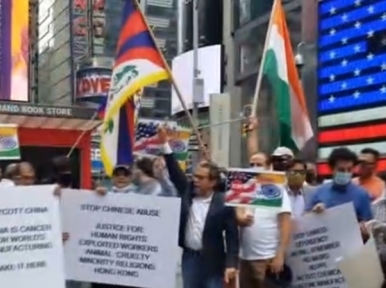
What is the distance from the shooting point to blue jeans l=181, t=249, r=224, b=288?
880 centimetres

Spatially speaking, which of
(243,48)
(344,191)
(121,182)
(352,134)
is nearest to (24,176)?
(121,182)

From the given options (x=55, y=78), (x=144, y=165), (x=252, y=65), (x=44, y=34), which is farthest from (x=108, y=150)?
(x=44, y=34)

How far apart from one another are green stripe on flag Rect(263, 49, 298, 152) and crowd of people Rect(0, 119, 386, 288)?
2.06 m

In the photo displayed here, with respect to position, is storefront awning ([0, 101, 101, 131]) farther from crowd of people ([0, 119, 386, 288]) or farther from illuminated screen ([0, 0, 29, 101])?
illuminated screen ([0, 0, 29, 101])

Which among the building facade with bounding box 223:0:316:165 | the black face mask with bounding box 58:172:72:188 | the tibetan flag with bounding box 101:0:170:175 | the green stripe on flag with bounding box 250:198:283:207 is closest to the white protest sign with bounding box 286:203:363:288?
the green stripe on flag with bounding box 250:198:283:207

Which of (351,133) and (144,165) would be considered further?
(351,133)

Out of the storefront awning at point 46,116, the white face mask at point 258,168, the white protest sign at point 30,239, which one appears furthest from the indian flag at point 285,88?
the storefront awning at point 46,116

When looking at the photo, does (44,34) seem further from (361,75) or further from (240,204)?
(240,204)

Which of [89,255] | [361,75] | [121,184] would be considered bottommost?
[89,255]

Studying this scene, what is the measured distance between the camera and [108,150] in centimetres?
1136

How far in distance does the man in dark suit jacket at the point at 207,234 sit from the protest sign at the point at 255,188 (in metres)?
0.38

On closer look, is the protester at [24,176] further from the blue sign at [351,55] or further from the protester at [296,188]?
the blue sign at [351,55]

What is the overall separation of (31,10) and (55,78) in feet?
29.9

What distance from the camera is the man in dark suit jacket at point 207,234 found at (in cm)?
859
